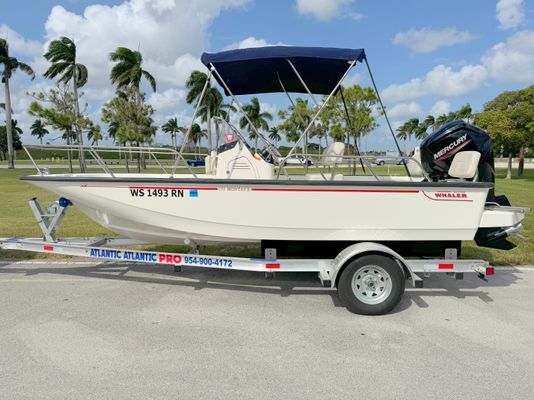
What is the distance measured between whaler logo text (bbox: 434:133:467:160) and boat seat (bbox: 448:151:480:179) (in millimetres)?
107

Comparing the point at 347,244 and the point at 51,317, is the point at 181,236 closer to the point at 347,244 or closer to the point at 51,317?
the point at 51,317

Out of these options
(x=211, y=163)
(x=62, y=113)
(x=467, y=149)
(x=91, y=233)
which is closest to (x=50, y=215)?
(x=211, y=163)

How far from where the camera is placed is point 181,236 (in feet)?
14.0

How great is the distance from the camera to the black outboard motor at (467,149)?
165 inches

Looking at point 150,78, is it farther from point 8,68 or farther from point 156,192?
point 156,192

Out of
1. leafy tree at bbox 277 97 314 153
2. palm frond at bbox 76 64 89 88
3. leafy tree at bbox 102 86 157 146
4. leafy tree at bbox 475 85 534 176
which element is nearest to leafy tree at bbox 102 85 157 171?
leafy tree at bbox 102 86 157 146

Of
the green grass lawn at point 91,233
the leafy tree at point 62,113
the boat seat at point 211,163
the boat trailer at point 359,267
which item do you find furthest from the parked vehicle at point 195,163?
the leafy tree at point 62,113

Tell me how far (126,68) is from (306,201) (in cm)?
2882

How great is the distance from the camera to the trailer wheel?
377 centimetres

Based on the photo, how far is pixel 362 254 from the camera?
3771 millimetres

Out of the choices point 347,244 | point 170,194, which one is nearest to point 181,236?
point 170,194

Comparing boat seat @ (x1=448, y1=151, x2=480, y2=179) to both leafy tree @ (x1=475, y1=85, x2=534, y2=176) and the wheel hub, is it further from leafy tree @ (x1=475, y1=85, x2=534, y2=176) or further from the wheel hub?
leafy tree @ (x1=475, y1=85, x2=534, y2=176)

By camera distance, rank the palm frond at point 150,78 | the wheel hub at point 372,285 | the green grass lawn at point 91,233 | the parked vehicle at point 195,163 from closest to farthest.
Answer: the wheel hub at point 372,285 < the parked vehicle at point 195,163 < the green grass lawn at point 91,233 < the palm frond at point 150,78

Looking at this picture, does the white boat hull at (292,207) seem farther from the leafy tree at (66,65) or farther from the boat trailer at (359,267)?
the leafy tree at (66,65)
